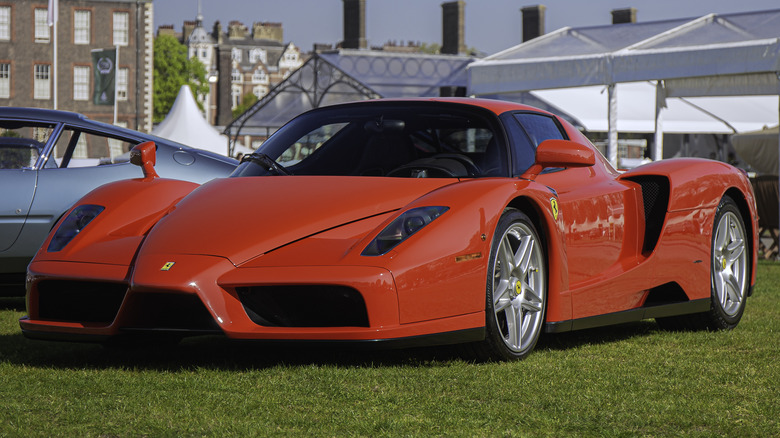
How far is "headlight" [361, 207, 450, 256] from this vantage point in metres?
4.38

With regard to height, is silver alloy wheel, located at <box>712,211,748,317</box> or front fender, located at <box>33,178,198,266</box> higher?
front fender, located at <box>33,178,198,266</box>

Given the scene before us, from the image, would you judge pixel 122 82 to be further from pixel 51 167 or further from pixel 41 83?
pixel 51 167

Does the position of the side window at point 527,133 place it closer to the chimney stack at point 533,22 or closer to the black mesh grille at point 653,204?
the black mesh grille at point 653,204

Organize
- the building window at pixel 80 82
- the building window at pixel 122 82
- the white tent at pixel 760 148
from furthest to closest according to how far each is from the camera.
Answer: the building window at pixel 122 82 → the building window at pixel 80 82 → the white tent at pixel 760 148

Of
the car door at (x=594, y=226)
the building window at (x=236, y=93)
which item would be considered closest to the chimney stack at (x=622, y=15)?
the car door at (x=594, y=226)

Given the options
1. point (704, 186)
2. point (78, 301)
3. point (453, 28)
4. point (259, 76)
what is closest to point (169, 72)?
point (453, 28)

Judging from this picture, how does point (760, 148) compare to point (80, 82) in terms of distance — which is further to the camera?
point (80, 82)

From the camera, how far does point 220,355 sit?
5.08 metres

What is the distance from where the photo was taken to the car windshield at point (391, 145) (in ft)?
17.1

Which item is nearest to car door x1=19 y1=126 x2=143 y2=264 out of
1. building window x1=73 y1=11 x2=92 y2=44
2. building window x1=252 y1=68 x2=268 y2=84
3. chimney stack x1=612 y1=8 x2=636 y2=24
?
chimney stack x1=612 y1=8 x2=636 y2=24

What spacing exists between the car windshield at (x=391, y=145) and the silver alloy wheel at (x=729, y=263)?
75.8 inches

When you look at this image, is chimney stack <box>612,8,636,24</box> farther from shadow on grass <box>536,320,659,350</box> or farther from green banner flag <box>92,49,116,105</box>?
shadow on grass <box>536,320,659,350</box>

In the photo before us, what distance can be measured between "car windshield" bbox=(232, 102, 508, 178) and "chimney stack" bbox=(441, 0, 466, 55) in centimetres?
5168

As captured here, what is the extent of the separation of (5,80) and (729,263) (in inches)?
2376
